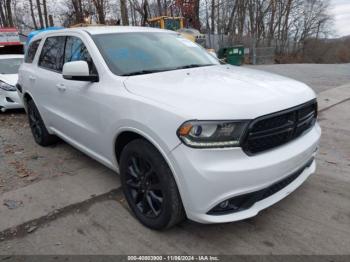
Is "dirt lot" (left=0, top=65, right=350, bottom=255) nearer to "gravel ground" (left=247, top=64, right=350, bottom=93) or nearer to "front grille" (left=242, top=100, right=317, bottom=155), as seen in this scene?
"front grille" (left=242, top=100, right=317, bottom=155)

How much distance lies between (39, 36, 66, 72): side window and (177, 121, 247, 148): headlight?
256cm

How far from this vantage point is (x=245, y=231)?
294 cm

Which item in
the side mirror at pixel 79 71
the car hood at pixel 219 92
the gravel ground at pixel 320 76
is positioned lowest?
the gravel ground at pixel 320 76

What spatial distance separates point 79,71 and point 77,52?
737 mm

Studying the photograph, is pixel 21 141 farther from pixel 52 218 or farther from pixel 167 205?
pixel 167 205

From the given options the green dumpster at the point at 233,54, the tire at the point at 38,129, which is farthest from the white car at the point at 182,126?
the green dumpster at the point at 233,54

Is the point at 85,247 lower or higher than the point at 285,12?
lower

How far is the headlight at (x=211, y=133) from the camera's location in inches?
94.3

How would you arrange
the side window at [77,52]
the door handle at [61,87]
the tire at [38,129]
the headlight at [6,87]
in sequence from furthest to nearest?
1. the headlight at [6,87]
2. the tire at [38,129]
3. the door handle at [61,87]
4. the side window at [77,52]

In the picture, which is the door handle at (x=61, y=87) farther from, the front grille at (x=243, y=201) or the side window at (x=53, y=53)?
the front grille at (x=243, y=201)

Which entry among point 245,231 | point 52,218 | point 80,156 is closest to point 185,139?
point 245,231

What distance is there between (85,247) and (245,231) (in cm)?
141

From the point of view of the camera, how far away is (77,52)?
3865 millimetres

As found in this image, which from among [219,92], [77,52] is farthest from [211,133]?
[77,52]
